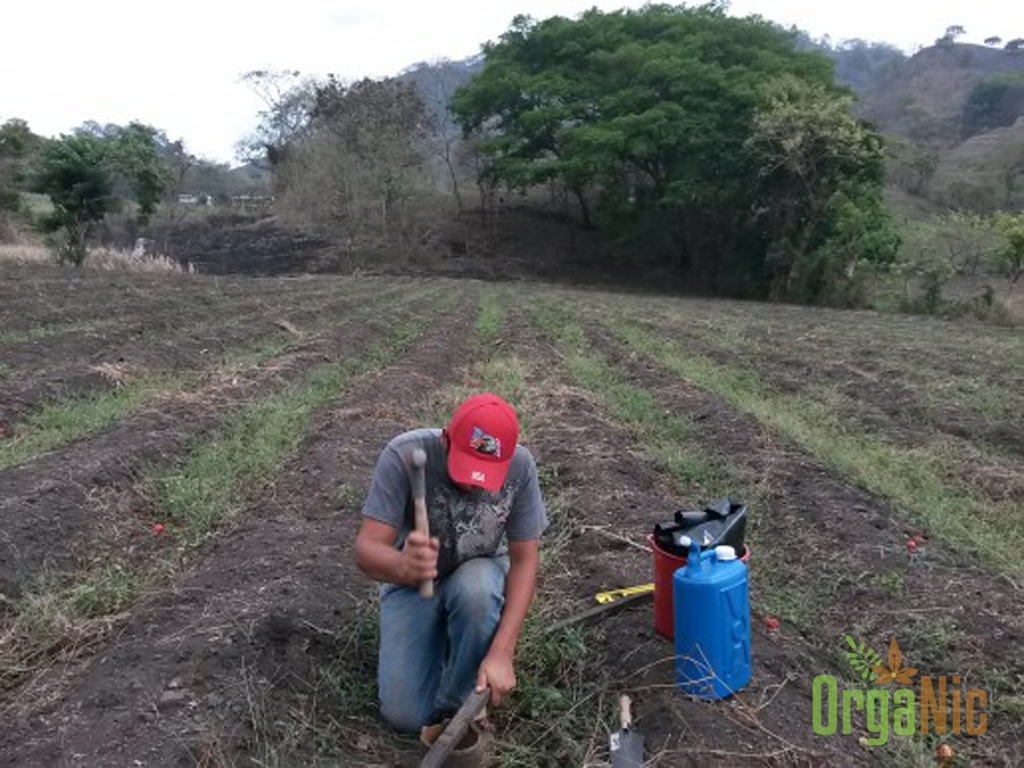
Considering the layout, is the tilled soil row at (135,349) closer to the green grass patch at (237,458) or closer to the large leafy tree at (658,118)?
the green grass patch at (237,458)

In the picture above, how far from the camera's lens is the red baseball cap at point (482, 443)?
2801 mm

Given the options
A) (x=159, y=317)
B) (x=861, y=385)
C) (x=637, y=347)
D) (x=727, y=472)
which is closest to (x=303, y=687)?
(x=727, y=472)

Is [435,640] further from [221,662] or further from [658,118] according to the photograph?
[658,118]

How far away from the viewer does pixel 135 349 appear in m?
9.82

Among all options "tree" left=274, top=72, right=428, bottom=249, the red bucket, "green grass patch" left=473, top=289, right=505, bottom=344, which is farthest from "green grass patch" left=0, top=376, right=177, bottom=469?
"tree" left=274, top=72, right=428, bottom=249

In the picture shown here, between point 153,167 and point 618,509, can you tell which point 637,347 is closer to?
point 618,509

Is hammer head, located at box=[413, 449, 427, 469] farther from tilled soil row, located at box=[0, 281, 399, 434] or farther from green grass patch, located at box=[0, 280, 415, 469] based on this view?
tilled soil row, located at box=[0, 281, 399, 434]

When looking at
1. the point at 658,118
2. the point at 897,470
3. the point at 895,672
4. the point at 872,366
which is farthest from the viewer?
the point at 658,118

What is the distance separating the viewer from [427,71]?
69438mm

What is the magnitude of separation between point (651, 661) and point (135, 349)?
8.16 meters

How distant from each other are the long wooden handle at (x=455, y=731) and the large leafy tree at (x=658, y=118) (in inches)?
877

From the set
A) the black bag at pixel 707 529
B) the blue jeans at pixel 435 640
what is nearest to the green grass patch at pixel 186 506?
the blue jeans at pixel 435 640

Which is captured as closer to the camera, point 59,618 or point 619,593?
point 59,618

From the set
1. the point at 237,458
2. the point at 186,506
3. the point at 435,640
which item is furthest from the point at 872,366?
the point at 435,640
